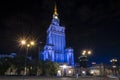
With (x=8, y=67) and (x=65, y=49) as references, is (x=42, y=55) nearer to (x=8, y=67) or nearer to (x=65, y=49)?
(x=65, y=49)

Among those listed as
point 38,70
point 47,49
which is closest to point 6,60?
point 38,70

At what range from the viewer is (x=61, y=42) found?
18675 cm

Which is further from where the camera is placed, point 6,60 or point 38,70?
point 38,70

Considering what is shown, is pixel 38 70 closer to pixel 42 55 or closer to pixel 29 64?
pixel 29 64

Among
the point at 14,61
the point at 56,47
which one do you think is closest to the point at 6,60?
the point at 14,61

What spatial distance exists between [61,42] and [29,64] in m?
106

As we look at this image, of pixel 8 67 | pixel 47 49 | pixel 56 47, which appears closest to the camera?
pixel 8 67

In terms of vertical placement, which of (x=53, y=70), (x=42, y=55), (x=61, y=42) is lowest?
(x=53, y=70)

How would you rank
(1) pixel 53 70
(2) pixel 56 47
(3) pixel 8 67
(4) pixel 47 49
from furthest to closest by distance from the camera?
(2) pixel 56 47, (4) pixel 47 49, (1) pixel 53 70, (3) pixel 8 67

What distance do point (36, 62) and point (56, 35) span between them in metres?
102

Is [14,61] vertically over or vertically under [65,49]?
under

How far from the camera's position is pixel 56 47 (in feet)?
594

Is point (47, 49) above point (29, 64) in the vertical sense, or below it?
above

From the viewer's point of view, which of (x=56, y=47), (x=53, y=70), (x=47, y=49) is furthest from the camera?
(x=56, y=47)
